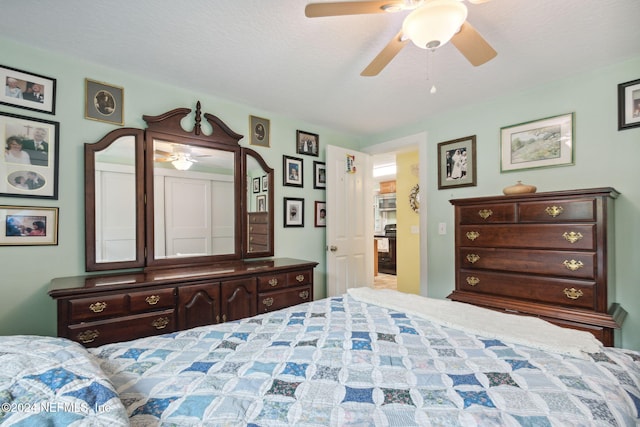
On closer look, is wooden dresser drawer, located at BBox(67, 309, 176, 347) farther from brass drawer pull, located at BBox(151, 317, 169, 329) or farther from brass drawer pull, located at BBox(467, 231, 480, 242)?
brass drawer pull, located at BBox(467, 231, 480, 242)

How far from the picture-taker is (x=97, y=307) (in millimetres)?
1810

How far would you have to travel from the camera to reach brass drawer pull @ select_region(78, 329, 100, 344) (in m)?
1.77

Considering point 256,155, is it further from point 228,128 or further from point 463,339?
point 463,339

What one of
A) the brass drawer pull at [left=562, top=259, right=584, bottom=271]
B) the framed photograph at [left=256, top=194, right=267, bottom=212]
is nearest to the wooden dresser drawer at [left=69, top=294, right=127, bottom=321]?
the framed photograph at [left=256, top=194, right=267, bottom=212]

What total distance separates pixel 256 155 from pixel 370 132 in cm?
168

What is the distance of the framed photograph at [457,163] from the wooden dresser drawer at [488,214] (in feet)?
2.14

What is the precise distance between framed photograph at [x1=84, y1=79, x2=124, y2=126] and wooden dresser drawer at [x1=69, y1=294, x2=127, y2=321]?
4.43ft

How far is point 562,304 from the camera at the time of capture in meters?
2.02

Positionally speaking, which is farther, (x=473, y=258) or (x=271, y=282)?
(x=271, y=282)

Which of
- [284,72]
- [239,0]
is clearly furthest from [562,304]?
[239,0]

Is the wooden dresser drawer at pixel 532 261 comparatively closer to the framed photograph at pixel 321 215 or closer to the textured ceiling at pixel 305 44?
the textured ceiling at pixel 305 44

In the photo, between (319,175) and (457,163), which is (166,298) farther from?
(457,163)

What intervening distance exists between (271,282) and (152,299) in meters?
0.94

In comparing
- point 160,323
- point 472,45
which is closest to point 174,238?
point 160,323
